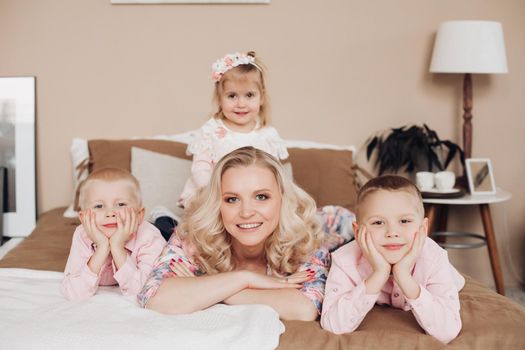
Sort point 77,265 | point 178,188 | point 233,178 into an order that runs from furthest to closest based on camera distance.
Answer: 1. point 178,188
2. point 77,265
3. point 233,178

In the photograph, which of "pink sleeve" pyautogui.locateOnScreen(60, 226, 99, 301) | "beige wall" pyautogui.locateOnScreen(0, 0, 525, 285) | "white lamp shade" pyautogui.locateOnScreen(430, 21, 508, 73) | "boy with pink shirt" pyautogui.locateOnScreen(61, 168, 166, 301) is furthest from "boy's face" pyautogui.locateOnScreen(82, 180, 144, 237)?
"white lamp shade" pyautogui.locateOnScreen(430, 21, 508, 73)

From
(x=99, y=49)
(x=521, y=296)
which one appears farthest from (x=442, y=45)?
(x=99, y=49)

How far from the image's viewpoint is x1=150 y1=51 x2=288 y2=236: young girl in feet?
8.50

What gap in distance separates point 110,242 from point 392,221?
781 millimetres

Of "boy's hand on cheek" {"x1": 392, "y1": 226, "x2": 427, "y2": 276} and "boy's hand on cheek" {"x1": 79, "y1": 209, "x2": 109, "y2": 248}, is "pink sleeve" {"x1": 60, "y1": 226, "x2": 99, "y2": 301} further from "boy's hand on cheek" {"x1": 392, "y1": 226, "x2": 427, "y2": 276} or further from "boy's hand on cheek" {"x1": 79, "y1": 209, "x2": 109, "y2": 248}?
"boy's hand on cheek" {"x1": 392, "y1": 226, "x2": 427, "y2": 276}

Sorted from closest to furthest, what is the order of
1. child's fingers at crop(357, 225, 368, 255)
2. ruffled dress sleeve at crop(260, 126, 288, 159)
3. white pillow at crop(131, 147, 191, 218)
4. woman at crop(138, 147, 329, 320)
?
child's fingers at crop(357, 225, 368, 255), woman at crop(138, 147, 329, 320), ruffled dress sleeve at crop(260, 126, 288, 159), white pillow at crop(131, 147, 191, 218)

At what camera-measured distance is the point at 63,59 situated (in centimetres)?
348

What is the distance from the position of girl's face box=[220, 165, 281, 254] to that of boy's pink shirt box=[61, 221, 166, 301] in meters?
0.29

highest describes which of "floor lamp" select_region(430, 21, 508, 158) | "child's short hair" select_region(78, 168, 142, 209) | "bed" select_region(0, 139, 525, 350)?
"floor lamp" select_region(430, 21, 508, 158)

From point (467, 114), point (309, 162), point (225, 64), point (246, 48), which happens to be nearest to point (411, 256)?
point (225, 64)

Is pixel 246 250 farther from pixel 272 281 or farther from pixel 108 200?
pixel 108 200

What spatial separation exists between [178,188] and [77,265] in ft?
3.28

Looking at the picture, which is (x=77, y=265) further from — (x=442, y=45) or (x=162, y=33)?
(x=442, y=45)

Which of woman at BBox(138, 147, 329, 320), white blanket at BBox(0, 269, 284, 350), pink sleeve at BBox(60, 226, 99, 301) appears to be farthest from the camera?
pink sleeve at BBox(60, 226, 99, 301)
